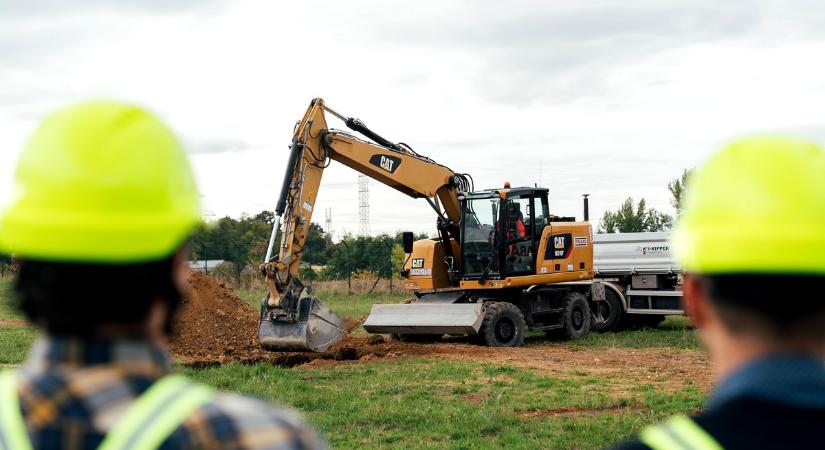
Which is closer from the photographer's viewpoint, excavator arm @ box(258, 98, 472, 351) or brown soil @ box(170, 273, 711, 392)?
brown soil @ box(170, 273, 711, 392)

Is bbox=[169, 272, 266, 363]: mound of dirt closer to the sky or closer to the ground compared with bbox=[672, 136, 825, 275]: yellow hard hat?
closer to the ground

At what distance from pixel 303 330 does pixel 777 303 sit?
1410 cm

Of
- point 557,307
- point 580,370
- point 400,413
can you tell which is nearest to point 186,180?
point 400,413

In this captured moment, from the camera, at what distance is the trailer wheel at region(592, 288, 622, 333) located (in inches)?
850

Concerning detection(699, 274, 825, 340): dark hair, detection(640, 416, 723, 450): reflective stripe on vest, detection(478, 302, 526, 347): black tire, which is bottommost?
detection(478, 302, 526, 347): black tire

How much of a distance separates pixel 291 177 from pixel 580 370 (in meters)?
5.73

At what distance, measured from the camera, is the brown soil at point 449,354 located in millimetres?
14180

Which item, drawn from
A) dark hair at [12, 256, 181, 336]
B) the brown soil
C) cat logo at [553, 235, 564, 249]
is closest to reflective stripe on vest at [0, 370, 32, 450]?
dark hair at [12, 256, 181, 336]

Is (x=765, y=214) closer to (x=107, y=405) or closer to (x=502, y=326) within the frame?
(x=107, y=405)

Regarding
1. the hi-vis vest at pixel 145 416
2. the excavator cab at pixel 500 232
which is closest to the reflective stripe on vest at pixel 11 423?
the hi-vis vest at pixel 145 416

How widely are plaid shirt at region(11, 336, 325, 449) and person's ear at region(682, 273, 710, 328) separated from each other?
2.24 ft

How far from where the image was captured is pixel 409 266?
1911 cm

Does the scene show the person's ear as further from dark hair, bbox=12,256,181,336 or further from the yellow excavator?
the yellow excavator

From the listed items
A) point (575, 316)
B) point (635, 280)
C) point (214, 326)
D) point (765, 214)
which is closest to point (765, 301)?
point (765, 214)
